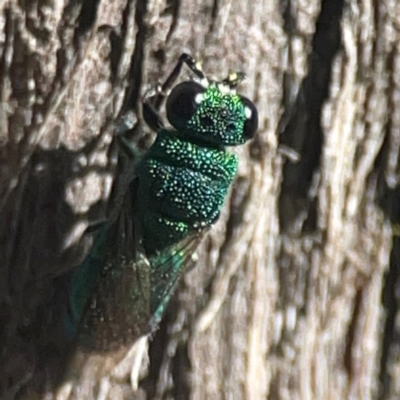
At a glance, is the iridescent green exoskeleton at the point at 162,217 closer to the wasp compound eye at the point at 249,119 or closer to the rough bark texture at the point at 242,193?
the wasp compound eye at the point at 249,119

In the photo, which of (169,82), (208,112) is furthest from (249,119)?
(169,82)

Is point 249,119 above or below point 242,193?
above

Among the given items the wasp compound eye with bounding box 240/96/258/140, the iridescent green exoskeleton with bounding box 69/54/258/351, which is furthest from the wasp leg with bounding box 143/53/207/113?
the wasp compound eye with bounding box 240/96/258/140

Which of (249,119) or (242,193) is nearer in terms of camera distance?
(249,119)

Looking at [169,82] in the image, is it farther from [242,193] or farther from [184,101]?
[242,193]

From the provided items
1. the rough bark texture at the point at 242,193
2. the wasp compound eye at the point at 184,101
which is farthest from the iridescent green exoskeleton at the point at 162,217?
the rough bark texture at the point at 242,193

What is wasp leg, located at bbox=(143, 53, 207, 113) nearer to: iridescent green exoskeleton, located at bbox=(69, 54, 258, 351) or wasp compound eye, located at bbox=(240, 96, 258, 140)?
iridescent green exoskeleton, located at bbox=(69, 54, 258, 351)
